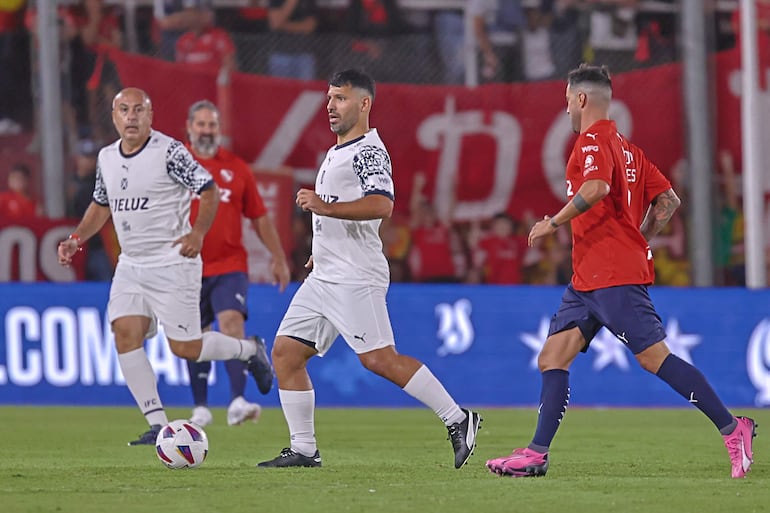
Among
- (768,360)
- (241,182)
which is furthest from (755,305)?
(241,182)

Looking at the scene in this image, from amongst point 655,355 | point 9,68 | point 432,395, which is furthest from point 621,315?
point 9,68

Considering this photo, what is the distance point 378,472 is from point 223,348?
2.52m

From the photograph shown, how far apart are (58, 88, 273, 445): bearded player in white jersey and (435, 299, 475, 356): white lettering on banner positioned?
4.49 metres

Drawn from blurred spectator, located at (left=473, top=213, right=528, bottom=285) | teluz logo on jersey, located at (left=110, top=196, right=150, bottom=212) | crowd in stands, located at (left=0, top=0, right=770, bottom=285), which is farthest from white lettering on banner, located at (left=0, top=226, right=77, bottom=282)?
teluz logo on jersey, located at (left=110, top=196, right=150, bottom=212)

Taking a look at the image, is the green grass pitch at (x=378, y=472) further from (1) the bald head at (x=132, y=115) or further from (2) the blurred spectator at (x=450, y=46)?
(2) the blurred spectator at (x=450, y=46)

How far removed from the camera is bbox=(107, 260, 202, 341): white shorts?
30.3 feet

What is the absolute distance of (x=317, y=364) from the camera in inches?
532

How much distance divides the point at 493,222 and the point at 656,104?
2151mm

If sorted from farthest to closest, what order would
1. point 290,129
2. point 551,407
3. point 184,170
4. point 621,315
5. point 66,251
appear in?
1. point 290,129
2. point 184,170
3. point 66,251
4. point 551,407
5. point 621,315

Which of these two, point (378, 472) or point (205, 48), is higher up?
point (205, 48)

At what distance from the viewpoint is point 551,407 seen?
24.0 ft

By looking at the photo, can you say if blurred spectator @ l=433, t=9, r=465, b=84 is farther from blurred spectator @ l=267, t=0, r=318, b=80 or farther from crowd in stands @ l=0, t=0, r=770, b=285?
blurred spectator @ l=267, t=0, r=318, b=80

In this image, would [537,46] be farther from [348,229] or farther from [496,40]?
[348,229]

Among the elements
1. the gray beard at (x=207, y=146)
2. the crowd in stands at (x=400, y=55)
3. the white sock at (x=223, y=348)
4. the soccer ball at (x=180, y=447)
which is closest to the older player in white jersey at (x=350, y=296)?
the soccer ball at (x=180, y=447)
